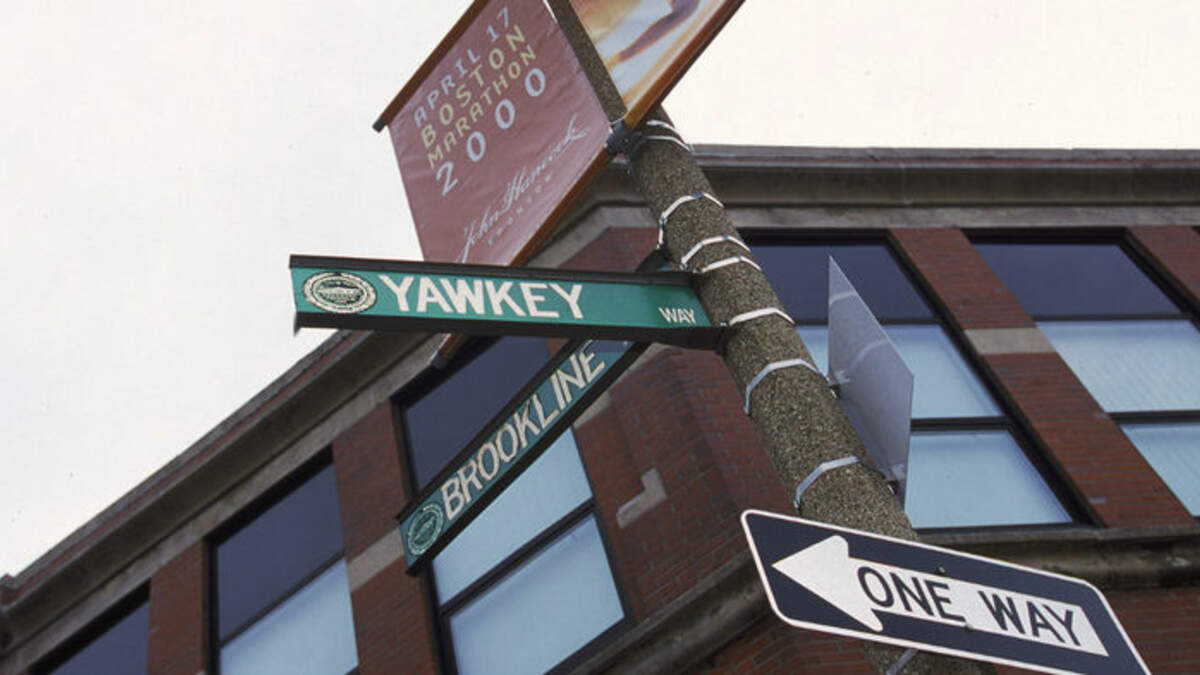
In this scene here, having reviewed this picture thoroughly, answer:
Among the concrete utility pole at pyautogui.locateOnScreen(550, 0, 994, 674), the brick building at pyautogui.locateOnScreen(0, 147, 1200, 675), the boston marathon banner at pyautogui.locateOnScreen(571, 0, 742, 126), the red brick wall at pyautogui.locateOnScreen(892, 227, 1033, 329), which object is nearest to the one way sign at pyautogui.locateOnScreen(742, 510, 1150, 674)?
the concrete utility pole at pyautogui.locateOnScreen(550, 0, 994, 674)

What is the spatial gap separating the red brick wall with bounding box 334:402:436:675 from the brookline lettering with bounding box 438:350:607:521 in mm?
4292

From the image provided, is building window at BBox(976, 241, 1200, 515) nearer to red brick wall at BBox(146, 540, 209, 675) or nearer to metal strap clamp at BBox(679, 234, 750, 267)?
metal strap clamp at BBox(679, 234, 750, 267)

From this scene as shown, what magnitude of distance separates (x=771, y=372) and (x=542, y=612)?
5.00m

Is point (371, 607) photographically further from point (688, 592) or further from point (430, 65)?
point (430, 65)

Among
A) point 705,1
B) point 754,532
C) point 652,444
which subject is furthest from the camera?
point 652,444

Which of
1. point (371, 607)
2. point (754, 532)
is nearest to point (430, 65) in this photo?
point (754, 532)

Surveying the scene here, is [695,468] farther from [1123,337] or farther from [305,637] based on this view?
[1123,337]

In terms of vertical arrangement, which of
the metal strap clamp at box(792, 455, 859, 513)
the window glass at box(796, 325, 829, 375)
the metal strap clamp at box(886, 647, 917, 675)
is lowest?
the metal strap clamp at box(886, 647, 917, 675)

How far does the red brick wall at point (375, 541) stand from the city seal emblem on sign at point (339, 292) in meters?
5.32

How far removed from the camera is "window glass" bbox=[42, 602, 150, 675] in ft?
38.2

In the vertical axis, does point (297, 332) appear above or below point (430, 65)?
below

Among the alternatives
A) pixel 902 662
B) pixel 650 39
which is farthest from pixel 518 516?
pixel 902 662

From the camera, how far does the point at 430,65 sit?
653cm

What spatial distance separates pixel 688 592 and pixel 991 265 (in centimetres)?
577
